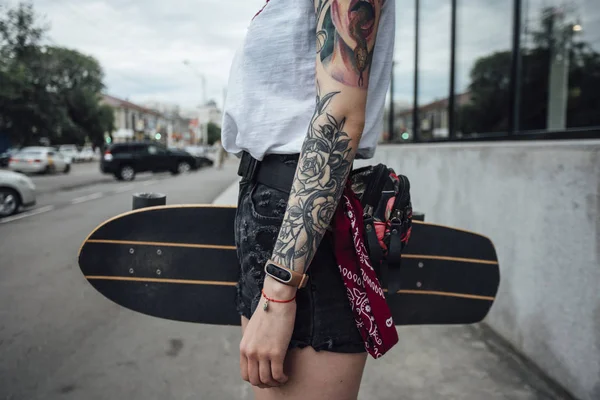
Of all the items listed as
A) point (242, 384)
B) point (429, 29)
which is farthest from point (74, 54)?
point (242, 384)

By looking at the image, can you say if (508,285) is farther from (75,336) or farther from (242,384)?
(75,336)

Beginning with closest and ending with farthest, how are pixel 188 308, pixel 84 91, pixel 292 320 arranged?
pixel 292 320 → pixel 188 308 → pixel 84 91

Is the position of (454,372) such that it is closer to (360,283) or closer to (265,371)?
(360,283)

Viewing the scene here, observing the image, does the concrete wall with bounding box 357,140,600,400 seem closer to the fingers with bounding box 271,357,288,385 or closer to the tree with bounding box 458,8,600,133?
the tree with bounding box 458,8,600,133

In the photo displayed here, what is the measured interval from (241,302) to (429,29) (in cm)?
667

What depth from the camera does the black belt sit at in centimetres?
102

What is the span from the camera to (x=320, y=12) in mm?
966

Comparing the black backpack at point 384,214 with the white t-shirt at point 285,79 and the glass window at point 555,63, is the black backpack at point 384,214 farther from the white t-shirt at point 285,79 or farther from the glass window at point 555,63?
the glass window at point 555,63

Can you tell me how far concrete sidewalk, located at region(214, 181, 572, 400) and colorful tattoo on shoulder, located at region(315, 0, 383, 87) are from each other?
2095 mm

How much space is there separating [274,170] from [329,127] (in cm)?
17

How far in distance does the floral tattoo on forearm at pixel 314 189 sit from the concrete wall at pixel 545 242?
1.87 m

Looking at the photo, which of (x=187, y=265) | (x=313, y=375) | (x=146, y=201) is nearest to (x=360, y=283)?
(x=313, y=375)

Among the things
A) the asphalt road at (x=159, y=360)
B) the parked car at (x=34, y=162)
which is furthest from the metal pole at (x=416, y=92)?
the parked car at (x=34, y=162)

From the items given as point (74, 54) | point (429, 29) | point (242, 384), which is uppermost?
point (74, 54)
